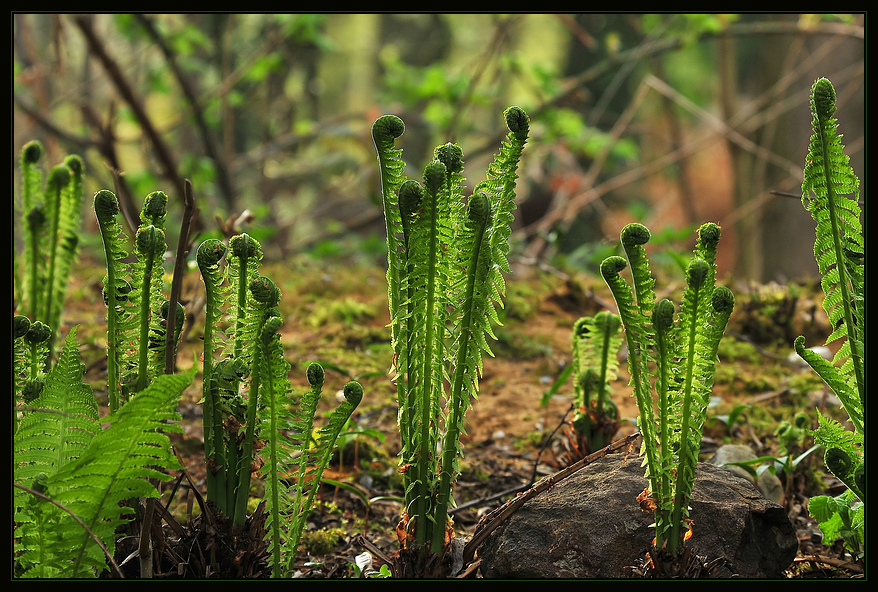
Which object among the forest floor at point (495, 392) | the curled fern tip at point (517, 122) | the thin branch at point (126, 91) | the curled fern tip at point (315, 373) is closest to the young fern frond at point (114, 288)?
the forest floor at point (495, 392)

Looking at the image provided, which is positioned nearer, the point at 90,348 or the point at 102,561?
the point at 102,561

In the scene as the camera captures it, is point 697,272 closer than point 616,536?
Yes

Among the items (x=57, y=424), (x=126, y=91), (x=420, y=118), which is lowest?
(x=57, y=424)

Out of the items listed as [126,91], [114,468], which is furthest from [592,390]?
[126,91]

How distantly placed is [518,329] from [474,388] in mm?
1994

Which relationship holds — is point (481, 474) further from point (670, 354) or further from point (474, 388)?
point (670, 354)

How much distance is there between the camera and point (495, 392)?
2.85 metres

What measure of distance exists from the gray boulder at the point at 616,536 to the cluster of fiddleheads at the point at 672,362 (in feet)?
0.42

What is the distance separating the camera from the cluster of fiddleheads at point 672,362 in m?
1.35

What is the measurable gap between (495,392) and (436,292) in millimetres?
1488

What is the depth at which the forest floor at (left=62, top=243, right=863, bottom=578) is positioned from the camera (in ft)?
6.40

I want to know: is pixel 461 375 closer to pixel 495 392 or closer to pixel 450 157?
pixel 450 157

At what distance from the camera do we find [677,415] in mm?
1392
